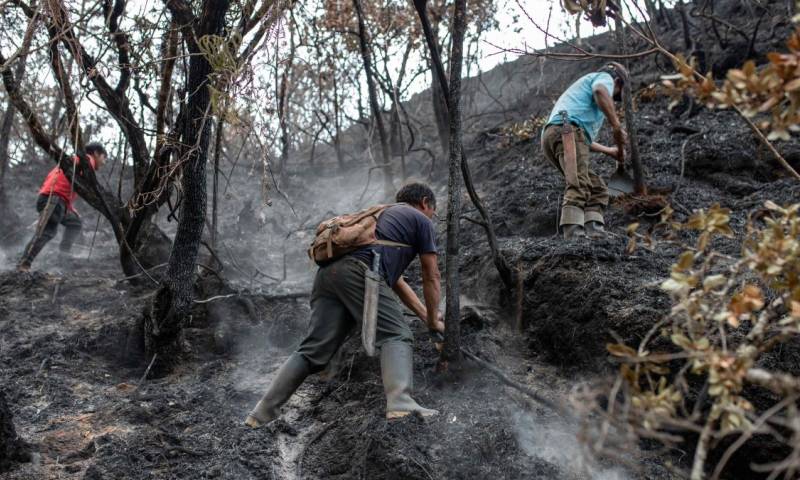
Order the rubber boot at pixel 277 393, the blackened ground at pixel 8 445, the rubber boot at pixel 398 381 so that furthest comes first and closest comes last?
the rubber boot at pixel 277 393, the rubber boot at pixel 398 381, the blackened ground at pixel 8 445

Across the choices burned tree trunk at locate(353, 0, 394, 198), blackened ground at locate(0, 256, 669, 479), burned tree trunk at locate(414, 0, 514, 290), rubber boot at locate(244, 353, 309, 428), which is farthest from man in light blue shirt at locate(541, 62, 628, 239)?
burned tree trunk at locate(353, 0, 394, 198)

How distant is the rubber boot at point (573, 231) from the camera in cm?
550

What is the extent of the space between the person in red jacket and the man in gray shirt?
4.62 metres

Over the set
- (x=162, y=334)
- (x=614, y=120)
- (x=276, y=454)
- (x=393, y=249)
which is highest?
(x=614, y=120)

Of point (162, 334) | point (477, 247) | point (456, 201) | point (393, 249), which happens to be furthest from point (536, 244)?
point (162, 334)

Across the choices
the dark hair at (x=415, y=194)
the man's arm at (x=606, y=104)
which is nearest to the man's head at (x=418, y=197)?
the dark hair at (x=415, y=194)

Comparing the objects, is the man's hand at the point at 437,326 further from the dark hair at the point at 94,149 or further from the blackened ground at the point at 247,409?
the dark hair at the point at 94,149

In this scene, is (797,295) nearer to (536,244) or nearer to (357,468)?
(357,468)

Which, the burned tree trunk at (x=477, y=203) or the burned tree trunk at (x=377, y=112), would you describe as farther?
the burned tree trunk at (x=377, y=112)

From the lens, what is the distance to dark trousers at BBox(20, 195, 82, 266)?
7.71m

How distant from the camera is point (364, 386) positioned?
471 cm

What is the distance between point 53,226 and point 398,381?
20.2 ft

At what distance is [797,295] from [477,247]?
15.0ft

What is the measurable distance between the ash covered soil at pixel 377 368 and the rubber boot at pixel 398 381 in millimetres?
84
